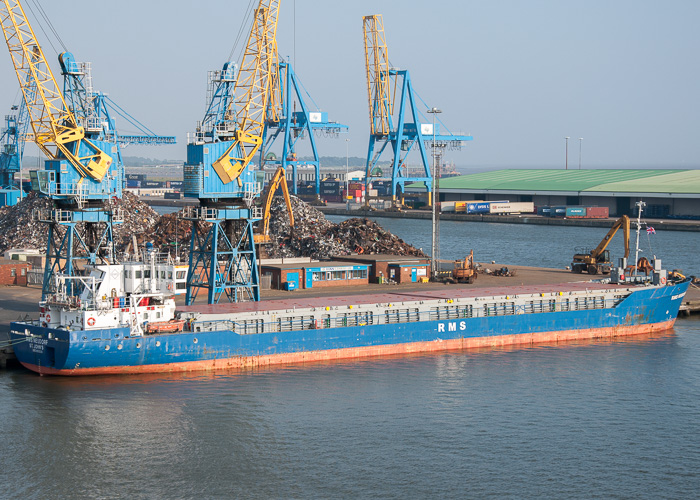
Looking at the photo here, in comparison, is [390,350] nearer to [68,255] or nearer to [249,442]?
[249,442]

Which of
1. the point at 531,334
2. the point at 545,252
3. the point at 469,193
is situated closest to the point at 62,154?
the point at 531,334

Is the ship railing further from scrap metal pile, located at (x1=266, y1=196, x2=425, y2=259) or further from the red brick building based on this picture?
scrap metal pile, located at (x1=266, y1=196, x2=425, y2=259)

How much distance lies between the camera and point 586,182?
544ft

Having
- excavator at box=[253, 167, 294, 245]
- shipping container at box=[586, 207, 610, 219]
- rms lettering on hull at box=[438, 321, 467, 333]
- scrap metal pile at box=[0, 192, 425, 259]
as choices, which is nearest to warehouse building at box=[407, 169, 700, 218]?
shipping container at box=[586, 207, 610, 219]

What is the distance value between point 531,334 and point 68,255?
1031 inches

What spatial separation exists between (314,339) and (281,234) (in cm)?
3622

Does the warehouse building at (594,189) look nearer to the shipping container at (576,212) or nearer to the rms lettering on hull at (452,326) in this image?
the shipping container at (576,212)

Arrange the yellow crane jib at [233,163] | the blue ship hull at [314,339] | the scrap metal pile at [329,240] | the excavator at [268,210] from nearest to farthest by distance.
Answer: the blue ship hull at [314,339]
the yellow crane jib at [233,163]
the excavator at [268,210]
the scrap metal pile at [329,240]

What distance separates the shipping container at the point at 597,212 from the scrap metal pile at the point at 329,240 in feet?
250

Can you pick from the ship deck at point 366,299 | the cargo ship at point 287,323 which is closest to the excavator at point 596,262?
the ship deck at point 366,299

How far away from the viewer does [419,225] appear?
5674 inches

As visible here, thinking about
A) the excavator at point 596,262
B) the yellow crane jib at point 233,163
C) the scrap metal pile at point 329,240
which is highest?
the yellow crane jib at point 233,163

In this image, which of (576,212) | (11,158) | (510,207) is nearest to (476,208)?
(510,207)

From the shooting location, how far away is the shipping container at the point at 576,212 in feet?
481
